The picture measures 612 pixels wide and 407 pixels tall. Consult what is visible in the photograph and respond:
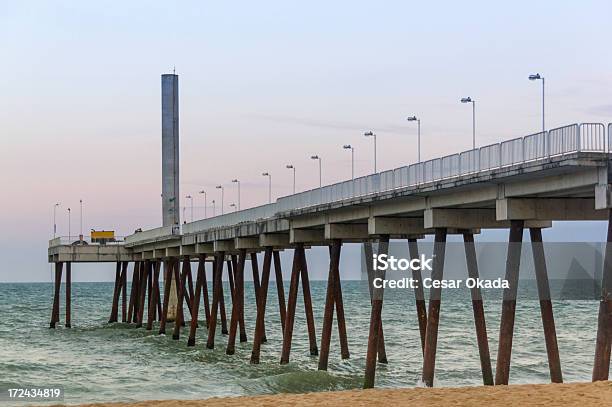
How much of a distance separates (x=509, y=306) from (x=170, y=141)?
66368 millimetres

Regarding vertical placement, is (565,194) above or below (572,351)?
above

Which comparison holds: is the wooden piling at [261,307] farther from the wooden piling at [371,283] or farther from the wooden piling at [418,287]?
the wooden piling at [418,287]

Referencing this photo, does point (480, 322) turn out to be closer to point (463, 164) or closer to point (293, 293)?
point (463, 164)

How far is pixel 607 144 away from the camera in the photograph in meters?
31.2

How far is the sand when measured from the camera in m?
26.9

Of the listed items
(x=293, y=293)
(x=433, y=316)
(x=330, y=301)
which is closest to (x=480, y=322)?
(x=433, y=316)

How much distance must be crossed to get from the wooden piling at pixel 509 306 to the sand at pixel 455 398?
5530 mm

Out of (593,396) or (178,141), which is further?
(178,141)

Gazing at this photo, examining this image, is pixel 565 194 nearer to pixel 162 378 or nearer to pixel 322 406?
pixel 322 406

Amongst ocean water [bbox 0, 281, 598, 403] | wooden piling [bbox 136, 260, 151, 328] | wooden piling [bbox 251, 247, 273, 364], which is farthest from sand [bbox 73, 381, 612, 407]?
wooden piling [bbox 136, 260, 151, 328]

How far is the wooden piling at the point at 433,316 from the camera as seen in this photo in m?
38.6

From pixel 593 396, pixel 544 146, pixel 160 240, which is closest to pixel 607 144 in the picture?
pixel 544 146

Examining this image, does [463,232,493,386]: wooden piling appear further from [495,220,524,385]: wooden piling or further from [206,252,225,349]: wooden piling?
[206,252,225,349]: wooden piling

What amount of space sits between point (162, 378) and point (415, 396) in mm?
25178
